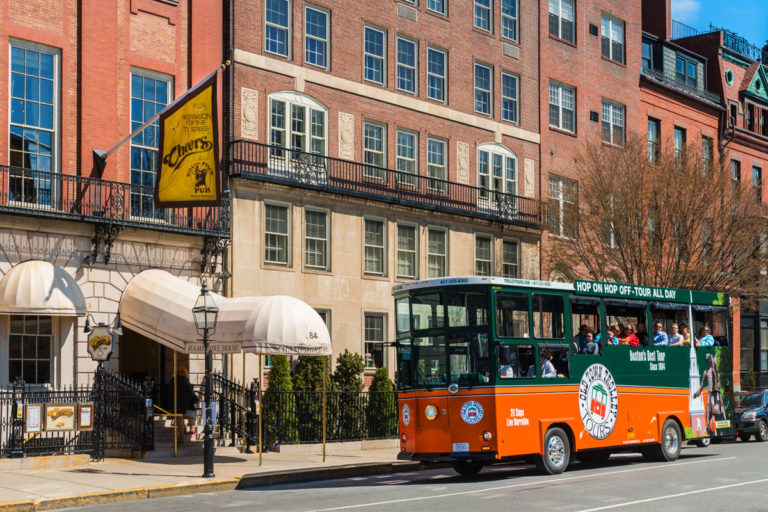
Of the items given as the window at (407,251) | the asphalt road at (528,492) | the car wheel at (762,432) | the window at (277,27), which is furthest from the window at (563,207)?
the asphalt road at (528,492)

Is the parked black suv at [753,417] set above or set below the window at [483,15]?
below

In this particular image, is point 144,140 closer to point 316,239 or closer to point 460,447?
point 316,239

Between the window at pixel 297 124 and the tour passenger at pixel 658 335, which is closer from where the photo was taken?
the tour passenger at pixel 658 335

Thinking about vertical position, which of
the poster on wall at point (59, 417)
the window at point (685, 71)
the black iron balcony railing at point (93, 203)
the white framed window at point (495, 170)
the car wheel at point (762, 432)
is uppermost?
the window at point (685, 71)

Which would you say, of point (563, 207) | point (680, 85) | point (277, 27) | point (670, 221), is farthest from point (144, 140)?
point (680, 85)

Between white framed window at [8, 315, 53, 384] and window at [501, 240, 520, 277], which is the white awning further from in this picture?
window at [501, 240, 520, 277]

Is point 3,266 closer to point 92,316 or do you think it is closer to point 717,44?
point 92,316

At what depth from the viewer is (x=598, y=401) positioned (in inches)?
821

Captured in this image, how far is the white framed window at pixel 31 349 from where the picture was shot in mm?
23016

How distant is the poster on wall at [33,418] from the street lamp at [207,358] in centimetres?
361

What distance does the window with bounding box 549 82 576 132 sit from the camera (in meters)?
39.6

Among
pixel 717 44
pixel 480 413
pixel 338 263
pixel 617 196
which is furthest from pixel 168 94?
pixel 717 44

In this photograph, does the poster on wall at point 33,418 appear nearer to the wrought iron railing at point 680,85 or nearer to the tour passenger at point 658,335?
the tour passenger at point 658,335

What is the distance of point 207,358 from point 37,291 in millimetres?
5174
